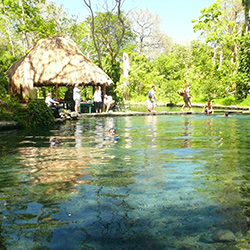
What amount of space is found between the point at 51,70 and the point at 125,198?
18346 mm

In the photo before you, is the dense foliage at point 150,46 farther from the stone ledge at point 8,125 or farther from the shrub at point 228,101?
the stone ledge at point 8,125

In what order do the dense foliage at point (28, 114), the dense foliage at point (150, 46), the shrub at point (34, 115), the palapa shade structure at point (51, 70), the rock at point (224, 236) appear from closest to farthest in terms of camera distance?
1. the rock at point (224, 236)
2. the dense foliage at point (28, 114)
3. the shrub at point (34, 115)
4. the palapa shade structure at point (51, 70)
5. the dense foliage at point (150, 46)

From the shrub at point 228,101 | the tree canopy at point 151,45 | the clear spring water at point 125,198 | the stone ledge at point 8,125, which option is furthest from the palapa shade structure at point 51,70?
the clear spring water at point 125,198

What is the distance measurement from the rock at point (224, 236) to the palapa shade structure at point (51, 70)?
62.5 feet

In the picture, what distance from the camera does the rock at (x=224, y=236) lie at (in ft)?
10.4

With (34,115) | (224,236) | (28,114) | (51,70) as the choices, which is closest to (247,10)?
(51,70)

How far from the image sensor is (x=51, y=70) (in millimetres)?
21734

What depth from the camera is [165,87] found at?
3594 cm

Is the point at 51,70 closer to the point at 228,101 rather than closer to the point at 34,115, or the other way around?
the point at 34,115

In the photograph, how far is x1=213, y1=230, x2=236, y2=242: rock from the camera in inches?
124

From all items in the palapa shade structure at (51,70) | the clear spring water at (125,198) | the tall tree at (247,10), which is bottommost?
the clear spring water at (125,198)

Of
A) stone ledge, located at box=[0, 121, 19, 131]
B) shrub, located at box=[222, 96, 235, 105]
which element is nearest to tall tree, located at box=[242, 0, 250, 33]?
shrub, located at box=[222, 96, 235, 105]

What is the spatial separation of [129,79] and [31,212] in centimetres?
3353

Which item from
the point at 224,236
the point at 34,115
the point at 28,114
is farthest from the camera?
the point at 34,115
